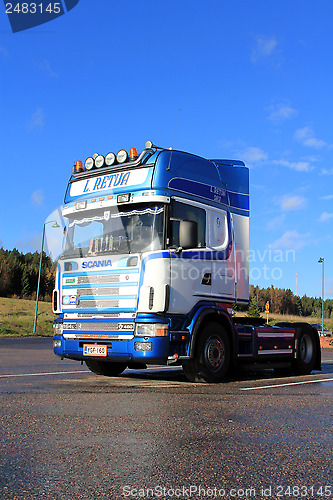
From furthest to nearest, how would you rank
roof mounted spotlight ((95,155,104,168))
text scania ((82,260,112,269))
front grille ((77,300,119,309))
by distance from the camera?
roof mounted spotlight ((95,155,104,168)) → text scania ((82,260,112,269)) → front grille ((77,300,119,309))

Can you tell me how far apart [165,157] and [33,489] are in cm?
688

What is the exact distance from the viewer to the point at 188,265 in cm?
926

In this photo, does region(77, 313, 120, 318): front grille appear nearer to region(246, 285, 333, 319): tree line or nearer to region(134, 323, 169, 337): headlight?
region(134, 323, 169, 337): headlight

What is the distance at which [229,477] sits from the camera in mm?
3715

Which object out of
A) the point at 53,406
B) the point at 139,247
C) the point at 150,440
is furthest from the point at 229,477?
the point at 139,247

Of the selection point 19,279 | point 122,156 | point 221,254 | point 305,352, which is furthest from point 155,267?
point 19,279

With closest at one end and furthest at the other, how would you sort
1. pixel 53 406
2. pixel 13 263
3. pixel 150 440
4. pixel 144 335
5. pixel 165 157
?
pixel 150 440, pixel 53 406, pixel 144 335, pixel 165 157, pixel 13 263

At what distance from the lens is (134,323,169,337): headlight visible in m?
8.62

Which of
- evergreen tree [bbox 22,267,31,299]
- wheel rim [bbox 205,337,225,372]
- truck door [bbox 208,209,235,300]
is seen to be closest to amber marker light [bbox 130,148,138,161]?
truck door [bbox 208,209,235,300]

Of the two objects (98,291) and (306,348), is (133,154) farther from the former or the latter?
(306,348)

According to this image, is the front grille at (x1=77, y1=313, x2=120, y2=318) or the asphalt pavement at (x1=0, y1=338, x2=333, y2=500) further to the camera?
the front grille at (x1=77, y1=313, x2=120, y2=318)

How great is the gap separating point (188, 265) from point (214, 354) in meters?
1.69

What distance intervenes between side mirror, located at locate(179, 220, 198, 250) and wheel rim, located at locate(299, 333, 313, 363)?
4665 mm

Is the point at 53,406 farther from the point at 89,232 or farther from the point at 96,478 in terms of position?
the point at 89,232
